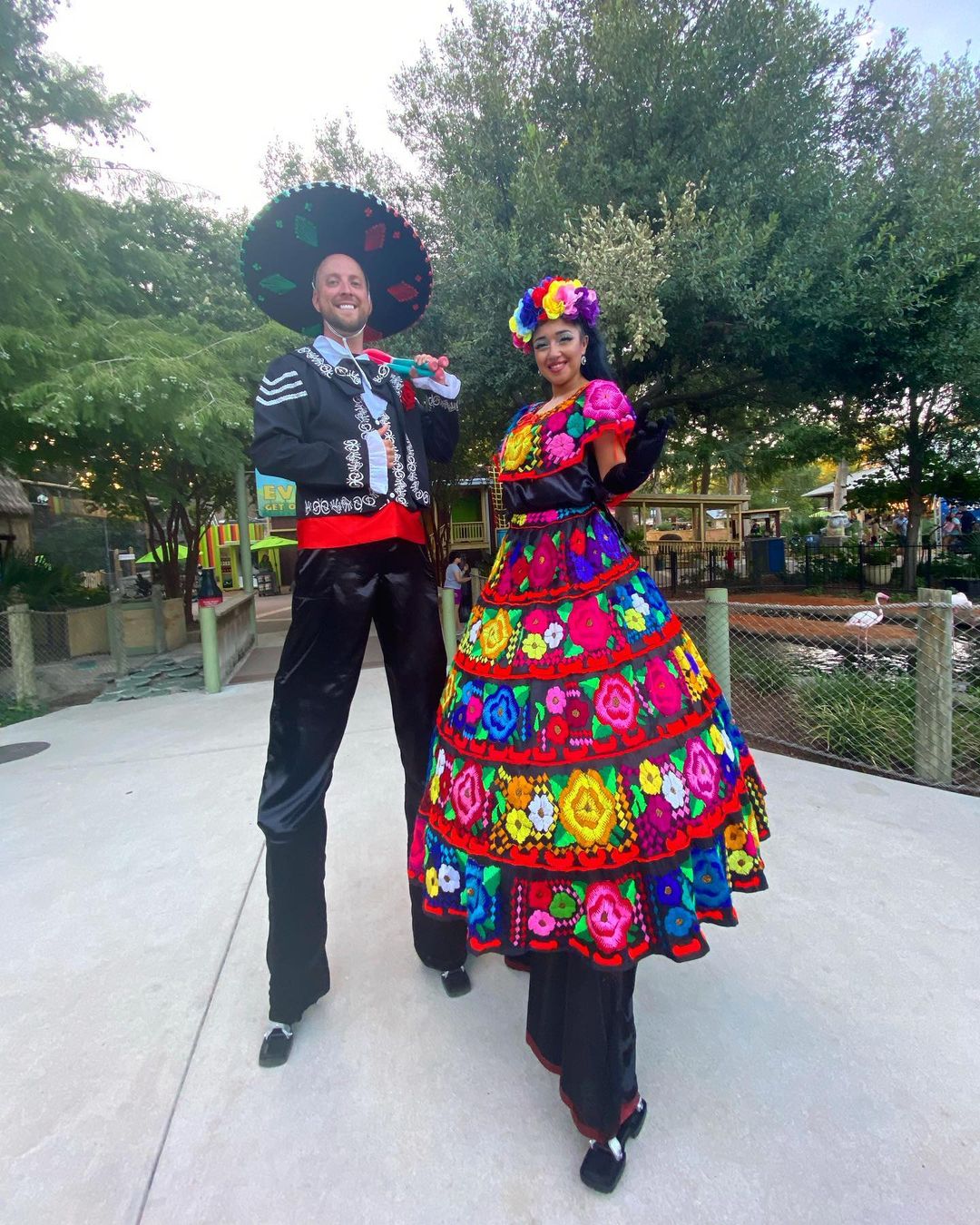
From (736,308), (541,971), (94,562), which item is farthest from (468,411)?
(94,562)

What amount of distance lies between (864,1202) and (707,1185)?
30 cm

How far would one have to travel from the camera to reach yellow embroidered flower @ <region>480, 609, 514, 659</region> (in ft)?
4.90

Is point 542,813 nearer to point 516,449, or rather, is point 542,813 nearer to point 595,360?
point 516,449

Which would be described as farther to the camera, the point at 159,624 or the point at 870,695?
the point at 159,624

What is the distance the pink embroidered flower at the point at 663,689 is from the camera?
4.50 feet

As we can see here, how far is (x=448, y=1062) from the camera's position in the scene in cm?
172

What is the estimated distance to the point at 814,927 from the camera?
2225 millimetres

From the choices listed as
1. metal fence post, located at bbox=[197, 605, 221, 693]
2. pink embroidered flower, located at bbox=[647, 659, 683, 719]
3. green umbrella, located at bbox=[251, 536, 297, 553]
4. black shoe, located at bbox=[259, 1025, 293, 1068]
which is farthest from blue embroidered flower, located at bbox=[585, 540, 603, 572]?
green umbrella, located at bbox=[251, 536, 297, 553]

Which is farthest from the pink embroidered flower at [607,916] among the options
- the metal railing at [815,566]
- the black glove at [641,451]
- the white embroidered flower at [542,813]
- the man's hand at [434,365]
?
Answer: the metal railing at [815,566]

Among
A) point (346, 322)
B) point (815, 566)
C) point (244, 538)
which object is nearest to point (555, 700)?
point (346, 322)

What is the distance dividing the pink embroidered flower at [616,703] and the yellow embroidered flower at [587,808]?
11 centimetres

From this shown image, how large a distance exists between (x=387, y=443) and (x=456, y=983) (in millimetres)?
1619

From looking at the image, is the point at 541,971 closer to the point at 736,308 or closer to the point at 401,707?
the point at 401,707

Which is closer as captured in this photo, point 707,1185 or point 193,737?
point 707,1185
